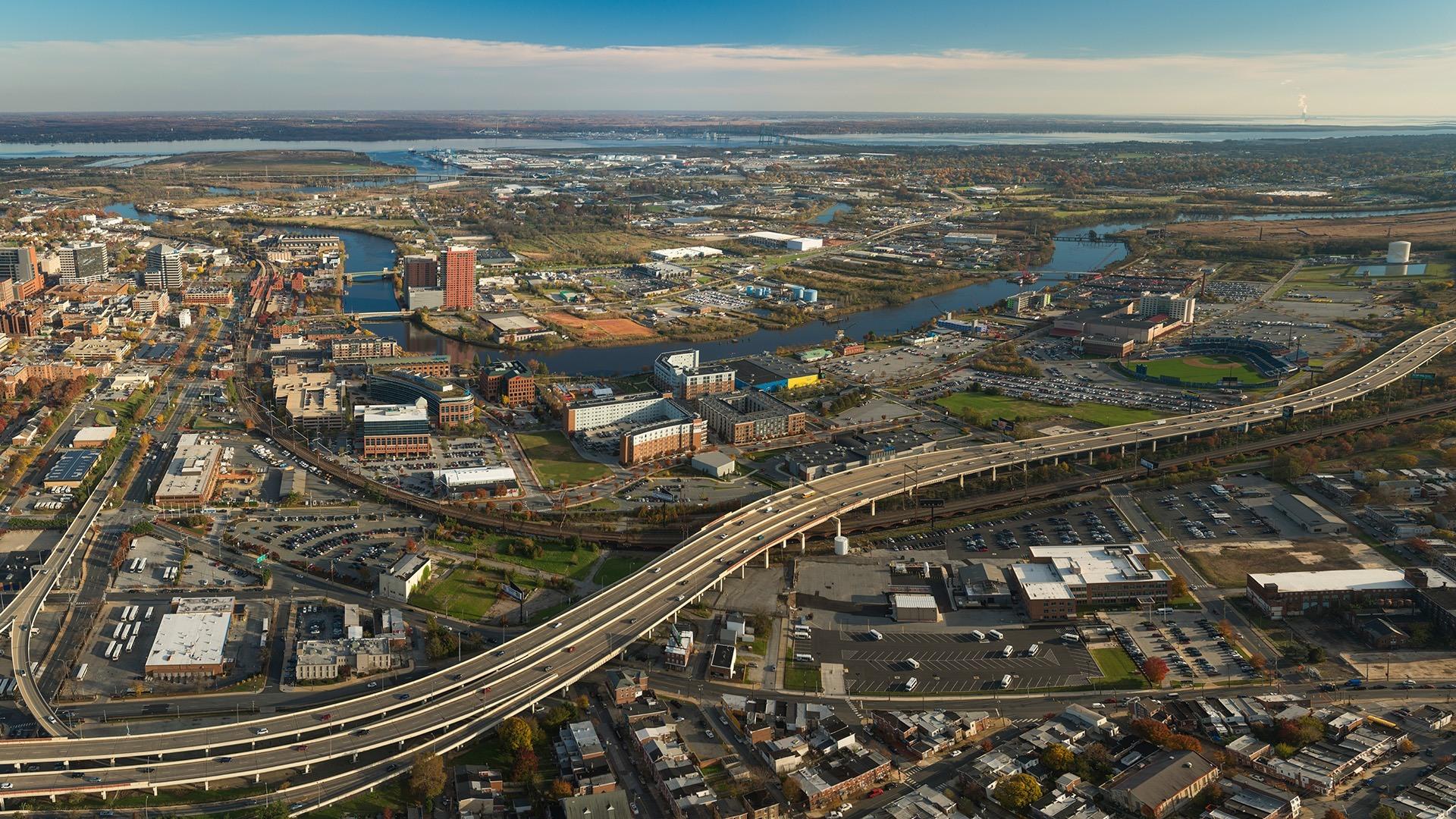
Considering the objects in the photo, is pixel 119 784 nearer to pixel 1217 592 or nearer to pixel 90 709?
pixel 90 709

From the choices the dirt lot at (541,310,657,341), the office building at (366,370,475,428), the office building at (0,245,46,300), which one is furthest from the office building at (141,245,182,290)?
the office building at (366,370,475,428)

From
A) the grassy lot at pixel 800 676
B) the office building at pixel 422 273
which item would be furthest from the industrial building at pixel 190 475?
the office building at pixel 422 273

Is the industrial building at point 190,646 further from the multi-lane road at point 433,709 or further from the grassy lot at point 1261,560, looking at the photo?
the grassy lot at point 1261,560

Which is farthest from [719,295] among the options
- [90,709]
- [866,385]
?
[90,709]

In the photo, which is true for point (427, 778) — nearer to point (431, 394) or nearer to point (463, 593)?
point (463, 593)

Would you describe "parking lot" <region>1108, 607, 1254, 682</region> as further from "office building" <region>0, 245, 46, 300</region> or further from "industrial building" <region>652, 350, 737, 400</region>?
"office building" <region>0, 245, 46, 300</region>
